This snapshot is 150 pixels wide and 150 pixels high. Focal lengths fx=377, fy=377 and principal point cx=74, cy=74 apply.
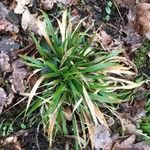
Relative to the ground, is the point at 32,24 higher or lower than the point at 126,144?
higher

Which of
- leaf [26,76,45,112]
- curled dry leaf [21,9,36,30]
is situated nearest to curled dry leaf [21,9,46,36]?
curled dry leaf [21,9,36,30]

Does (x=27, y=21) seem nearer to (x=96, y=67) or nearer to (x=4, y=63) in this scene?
(x=4, y=63)

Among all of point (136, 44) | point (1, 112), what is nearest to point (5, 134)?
point (1, 112)

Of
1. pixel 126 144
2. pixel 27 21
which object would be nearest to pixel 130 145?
pixel 126 144

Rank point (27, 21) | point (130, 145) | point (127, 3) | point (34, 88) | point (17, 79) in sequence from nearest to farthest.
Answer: point (34, 88) → point (17, 79) → point (27, 21) → point (130, 145) → point (127, 3)

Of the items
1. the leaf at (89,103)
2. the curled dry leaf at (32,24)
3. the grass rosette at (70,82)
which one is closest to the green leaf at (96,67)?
the grass rosette at (70,82)

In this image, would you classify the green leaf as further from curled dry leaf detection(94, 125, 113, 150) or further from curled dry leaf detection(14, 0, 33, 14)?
curled dry leaf detection(14, 0, 33, 14)

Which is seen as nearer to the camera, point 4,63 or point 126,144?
point 4,63
